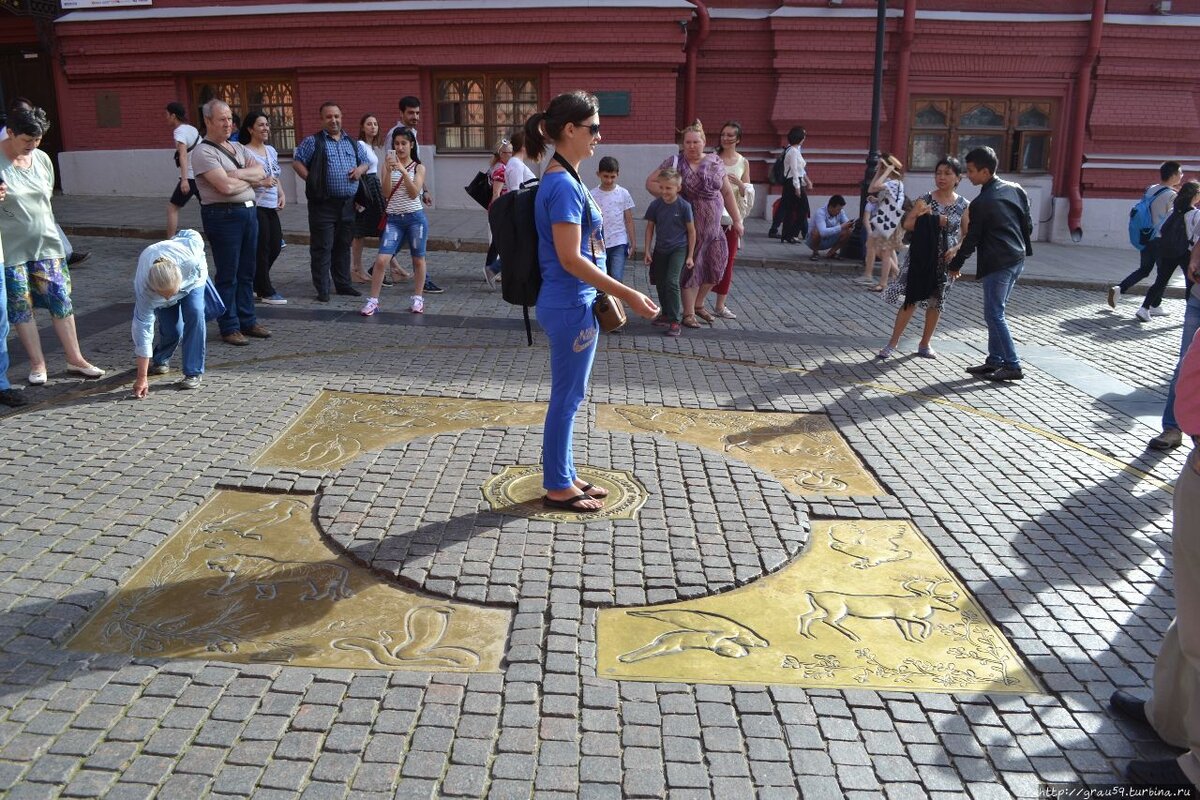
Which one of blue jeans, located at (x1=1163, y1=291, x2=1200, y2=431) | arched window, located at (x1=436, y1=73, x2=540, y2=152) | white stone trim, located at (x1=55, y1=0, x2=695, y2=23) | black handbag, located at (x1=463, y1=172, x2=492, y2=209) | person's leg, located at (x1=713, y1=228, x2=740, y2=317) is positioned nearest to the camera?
blue jeans, located at (x1=1163, y1=291, x2=1200, y2=431)

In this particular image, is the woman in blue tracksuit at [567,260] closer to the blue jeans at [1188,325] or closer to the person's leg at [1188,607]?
the person's leg at [1188,607]

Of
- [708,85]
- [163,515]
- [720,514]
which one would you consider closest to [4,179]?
[163,515]

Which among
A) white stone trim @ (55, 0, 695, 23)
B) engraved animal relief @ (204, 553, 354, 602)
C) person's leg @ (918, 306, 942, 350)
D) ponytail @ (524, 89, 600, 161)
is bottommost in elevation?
engraved animal relief @ (204, 553, 354, 602)

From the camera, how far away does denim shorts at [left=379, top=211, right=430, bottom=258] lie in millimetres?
9484

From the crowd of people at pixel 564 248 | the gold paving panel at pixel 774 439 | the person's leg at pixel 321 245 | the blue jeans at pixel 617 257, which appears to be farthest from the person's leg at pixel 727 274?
the person's leg at pixel 321 245

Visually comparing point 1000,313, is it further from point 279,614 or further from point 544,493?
point 279,614

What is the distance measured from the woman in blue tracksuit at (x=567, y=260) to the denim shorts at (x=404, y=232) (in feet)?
16.2

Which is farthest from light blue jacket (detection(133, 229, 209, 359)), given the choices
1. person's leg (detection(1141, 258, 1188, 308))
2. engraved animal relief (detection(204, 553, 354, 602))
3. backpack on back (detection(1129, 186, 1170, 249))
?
backpack on back (detection(1129, 186, 1170, 249))

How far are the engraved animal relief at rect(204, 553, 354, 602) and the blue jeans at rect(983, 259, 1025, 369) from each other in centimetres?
585

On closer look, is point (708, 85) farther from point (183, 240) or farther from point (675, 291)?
point (183, 240)

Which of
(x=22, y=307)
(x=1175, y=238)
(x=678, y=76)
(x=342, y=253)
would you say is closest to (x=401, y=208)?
(x=342, y=253)

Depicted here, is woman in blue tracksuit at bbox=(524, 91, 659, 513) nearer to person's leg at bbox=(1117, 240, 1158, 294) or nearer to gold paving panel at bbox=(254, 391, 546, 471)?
gold paving panel at bbox=(254, 391, 546, 471)

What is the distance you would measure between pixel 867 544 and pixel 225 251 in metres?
5.80

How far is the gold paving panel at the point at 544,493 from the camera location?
16.3 ft
